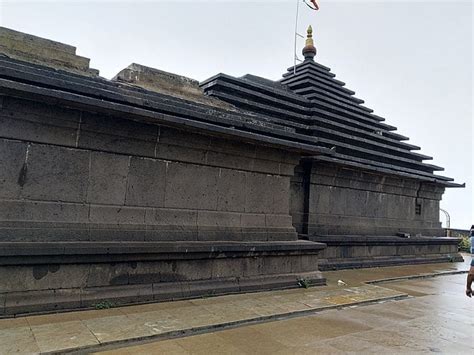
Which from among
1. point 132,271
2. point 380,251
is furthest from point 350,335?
point 380,251

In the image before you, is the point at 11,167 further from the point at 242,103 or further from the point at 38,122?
the point at 242,103

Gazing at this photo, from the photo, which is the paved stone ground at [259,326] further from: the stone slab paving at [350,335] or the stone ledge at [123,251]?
the stone ledge at [123,251]

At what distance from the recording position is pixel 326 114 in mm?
14500

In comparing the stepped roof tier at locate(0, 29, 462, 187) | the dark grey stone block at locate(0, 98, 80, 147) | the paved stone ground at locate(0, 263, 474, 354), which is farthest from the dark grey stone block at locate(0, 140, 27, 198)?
the paved stone ground at locate(0, 263, 474, 354)

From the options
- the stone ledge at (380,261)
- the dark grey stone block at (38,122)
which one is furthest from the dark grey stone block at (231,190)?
the stone ledge at (380,261)

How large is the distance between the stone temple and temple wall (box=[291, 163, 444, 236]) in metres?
0.84

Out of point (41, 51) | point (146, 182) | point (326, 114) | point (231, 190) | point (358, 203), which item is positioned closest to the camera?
point (146, 182)

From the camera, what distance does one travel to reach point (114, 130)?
7012mm

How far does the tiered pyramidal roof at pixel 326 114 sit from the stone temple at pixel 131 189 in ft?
2.95

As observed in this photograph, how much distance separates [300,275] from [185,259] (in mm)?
3191

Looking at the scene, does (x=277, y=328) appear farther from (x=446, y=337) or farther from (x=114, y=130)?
(x=114, y=130)

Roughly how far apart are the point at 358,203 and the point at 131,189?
9.51 meters

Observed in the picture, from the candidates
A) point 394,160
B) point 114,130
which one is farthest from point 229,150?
point 394,160

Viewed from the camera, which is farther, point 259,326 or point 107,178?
Result: point 107,178
